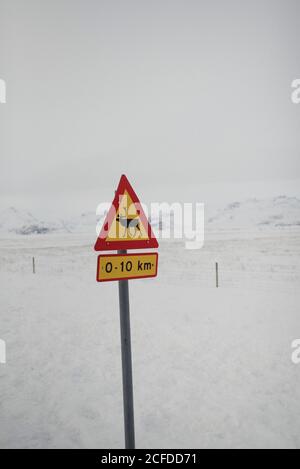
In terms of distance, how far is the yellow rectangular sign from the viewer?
2.96 meters

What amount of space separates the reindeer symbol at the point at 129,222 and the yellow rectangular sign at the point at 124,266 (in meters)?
0.25

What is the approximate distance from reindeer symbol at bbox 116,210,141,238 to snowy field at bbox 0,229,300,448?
270 cm

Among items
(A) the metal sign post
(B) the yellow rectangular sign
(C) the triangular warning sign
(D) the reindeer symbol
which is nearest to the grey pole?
(A) the metal sign post

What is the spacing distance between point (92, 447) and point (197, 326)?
4.01m

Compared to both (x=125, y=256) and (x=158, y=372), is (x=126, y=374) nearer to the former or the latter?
(x=125, y=256)

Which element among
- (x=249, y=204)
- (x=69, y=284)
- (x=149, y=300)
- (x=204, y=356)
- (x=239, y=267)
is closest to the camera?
(x=204, y=356)

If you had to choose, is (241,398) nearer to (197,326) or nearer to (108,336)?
(197,326)

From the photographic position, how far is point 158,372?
5.70m

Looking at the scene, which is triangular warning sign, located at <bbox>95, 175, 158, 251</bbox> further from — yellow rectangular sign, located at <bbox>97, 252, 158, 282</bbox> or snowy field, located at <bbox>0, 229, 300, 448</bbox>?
snowy field, located at <bbox>0, 229, 300, 448</bbox>

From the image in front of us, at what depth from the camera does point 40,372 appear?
5.79 m

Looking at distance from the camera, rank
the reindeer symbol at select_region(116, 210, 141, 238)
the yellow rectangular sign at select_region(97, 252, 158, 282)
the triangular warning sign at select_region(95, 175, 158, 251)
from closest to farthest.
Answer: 1. the yellow rectangular sign at select_region(97, 252, 158, 282)
2. the triangular warning sign at select_region(95, 175, 158, 251)
3. the reindeer symbol at select_region(116, 210, 141, 238)

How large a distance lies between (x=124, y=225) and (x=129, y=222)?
7 centimetres
